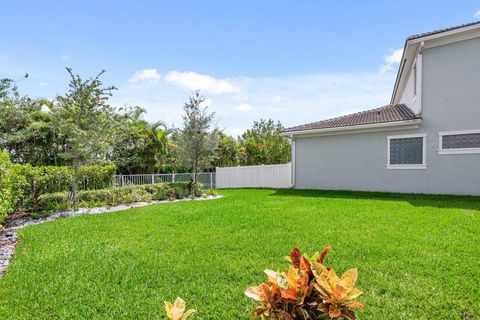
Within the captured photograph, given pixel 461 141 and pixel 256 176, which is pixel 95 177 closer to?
pixel 256 176

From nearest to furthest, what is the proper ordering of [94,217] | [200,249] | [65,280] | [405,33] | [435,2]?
1. [65,280]
2. [200,249]
3. [94,217]
4. [435,2]
5. [405,33]

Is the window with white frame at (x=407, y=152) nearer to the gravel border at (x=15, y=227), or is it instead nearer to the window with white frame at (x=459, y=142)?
the window with white frame at (x=459, y=142)

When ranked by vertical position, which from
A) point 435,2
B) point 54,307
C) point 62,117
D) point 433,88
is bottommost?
point 54,307

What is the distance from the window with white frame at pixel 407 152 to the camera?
43.5ft

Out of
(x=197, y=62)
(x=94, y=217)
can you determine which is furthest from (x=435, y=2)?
(x=94, y=217)

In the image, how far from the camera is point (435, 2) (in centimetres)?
1172

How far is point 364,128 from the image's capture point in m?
14.6

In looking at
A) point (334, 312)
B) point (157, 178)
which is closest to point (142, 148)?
point (157, 178)

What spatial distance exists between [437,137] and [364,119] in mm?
3373

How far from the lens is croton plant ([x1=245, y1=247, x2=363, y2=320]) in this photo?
1410 mm

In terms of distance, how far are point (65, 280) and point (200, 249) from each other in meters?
2.19

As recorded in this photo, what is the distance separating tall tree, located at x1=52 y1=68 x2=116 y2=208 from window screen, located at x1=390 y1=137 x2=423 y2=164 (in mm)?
12093

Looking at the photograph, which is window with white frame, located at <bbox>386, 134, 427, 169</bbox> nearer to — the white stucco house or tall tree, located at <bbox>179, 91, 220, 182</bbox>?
the white stucco house

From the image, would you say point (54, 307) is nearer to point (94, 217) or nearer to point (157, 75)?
point (94, 217)
